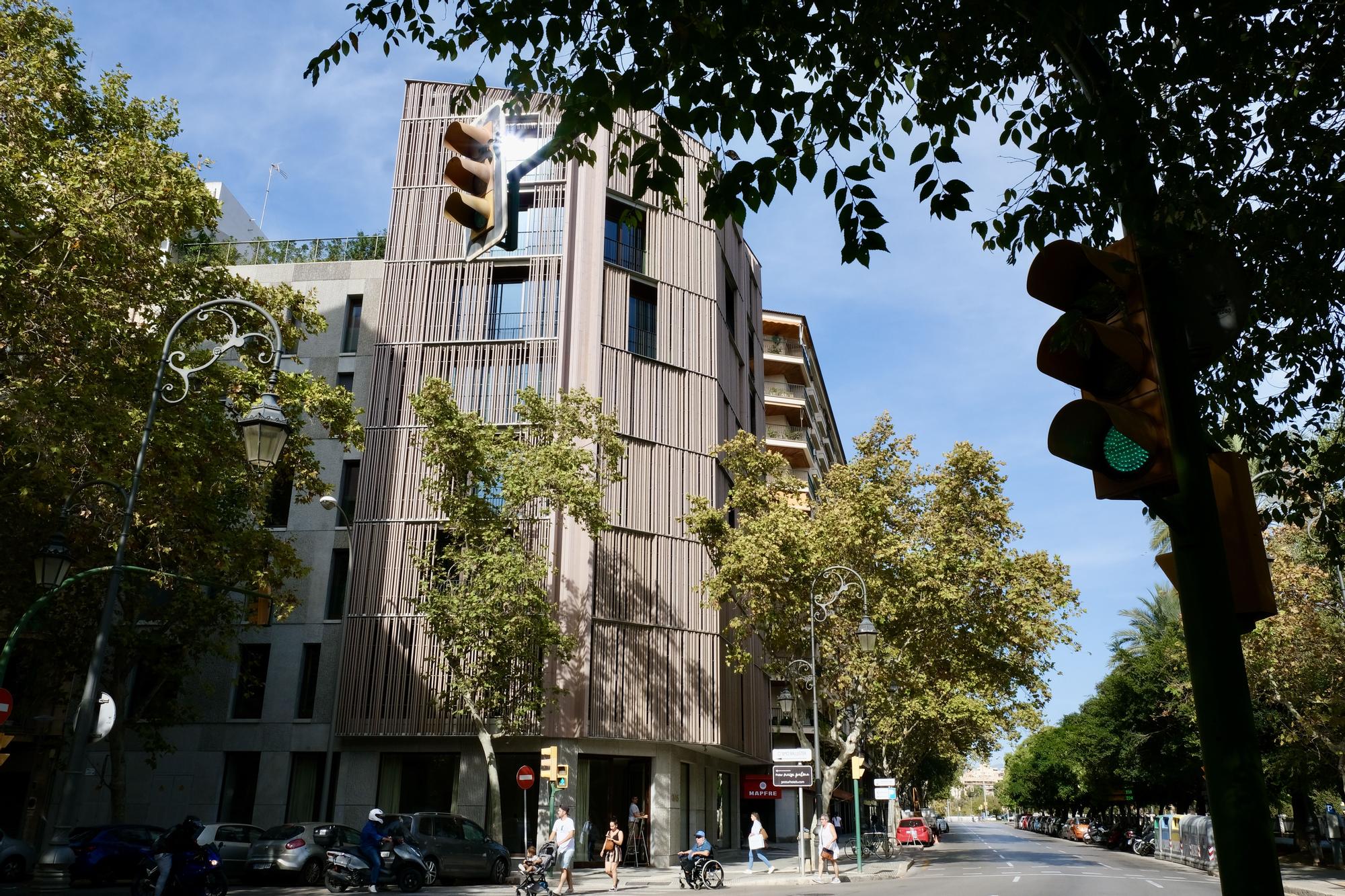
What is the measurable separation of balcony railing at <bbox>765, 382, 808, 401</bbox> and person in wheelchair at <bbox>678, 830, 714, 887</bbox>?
126ft

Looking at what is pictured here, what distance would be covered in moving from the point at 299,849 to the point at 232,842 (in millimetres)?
2351

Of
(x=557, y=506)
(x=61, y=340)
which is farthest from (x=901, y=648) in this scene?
(x=61, y=340)

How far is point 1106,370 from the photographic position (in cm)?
317

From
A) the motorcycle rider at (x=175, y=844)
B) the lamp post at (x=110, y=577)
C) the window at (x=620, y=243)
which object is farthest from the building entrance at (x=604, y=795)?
the lamp post at (x=110, y=577)

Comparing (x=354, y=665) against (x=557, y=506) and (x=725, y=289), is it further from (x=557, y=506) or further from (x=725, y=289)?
(x=725, y=289)

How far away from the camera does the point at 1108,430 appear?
298 cm

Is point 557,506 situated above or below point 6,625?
above

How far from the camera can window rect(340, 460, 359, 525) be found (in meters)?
34.6

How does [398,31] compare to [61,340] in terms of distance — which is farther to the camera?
[61,340]

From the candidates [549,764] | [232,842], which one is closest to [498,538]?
[549,764]

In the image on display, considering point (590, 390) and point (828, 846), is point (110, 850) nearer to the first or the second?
point (828, 846)

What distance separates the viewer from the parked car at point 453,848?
2172 cm

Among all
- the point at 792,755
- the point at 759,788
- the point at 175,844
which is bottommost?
the point at 175,844

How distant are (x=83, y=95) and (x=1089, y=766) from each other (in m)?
53.5
